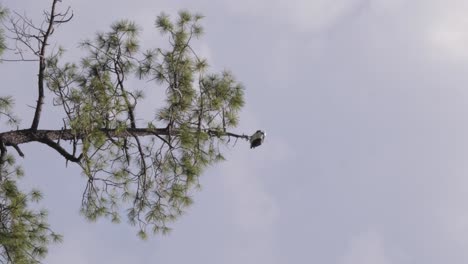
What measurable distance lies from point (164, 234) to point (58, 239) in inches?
37.4

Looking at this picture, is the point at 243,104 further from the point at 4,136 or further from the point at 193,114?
the point at 4,136

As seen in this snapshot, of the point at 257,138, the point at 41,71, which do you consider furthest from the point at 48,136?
the point at 257,138

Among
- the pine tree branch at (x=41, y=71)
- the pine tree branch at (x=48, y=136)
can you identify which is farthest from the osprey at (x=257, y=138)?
the pine tree branch at (x=41, y=71)

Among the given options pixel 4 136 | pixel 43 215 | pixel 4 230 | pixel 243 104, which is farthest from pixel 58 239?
pixel 243 104

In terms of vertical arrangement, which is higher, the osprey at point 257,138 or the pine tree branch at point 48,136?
the osprey at point 257,138

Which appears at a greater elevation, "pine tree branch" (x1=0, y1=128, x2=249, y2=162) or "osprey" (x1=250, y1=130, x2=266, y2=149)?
"osprey" (x1=250, y1=130, x2=266, y2=149)

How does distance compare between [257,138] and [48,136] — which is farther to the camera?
[257,138]

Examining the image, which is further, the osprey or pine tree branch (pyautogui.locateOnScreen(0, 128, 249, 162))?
the osprey

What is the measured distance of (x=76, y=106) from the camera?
174 inches

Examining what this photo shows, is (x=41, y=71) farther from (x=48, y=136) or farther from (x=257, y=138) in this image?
(x=257, y=138)

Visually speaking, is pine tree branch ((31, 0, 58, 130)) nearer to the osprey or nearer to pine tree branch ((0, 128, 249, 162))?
pine tree branch ((0, 128, 249, 162))

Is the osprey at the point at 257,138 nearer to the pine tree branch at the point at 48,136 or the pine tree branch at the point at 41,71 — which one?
the pine tree branch at the point at 48,136

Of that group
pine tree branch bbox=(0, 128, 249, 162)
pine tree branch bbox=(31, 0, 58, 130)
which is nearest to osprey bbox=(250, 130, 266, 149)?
pine tree branch bbox=(0, 128, 249, 162)

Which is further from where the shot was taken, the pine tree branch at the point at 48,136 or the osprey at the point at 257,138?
the osprey at the point at 257,138
